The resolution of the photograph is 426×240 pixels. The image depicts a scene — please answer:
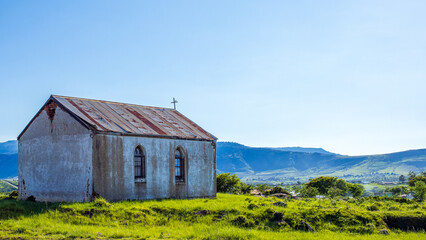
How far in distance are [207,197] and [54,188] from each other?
31.6 feet

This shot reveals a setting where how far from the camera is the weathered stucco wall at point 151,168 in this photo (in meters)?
22.7

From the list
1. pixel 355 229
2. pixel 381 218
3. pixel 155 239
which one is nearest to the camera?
pixel 155 239

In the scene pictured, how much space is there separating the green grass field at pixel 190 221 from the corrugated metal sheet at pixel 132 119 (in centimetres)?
449

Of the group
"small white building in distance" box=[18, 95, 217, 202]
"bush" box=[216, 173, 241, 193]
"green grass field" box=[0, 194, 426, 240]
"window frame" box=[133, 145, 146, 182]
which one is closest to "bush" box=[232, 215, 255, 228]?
"green grass field" box=[0, 194, 426, 240]

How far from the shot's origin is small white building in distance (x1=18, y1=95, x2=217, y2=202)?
74.3 feet

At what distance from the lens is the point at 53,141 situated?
2444 centimetres

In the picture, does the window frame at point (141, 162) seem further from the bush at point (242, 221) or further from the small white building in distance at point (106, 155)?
the bush at point (242, 221)

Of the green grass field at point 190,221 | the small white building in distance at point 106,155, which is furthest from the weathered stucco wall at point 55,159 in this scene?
the green grass field at point 190,221

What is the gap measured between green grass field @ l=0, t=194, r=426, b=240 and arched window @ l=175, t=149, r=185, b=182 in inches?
197

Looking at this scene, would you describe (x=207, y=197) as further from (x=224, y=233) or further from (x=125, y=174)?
(x=224, y=233)

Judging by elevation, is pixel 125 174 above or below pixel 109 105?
below

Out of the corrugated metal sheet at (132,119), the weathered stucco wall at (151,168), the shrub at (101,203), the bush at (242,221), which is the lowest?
the bush at (242,221)

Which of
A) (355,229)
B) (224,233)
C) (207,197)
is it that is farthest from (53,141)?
(355,229)

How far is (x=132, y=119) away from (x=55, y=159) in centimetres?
509
